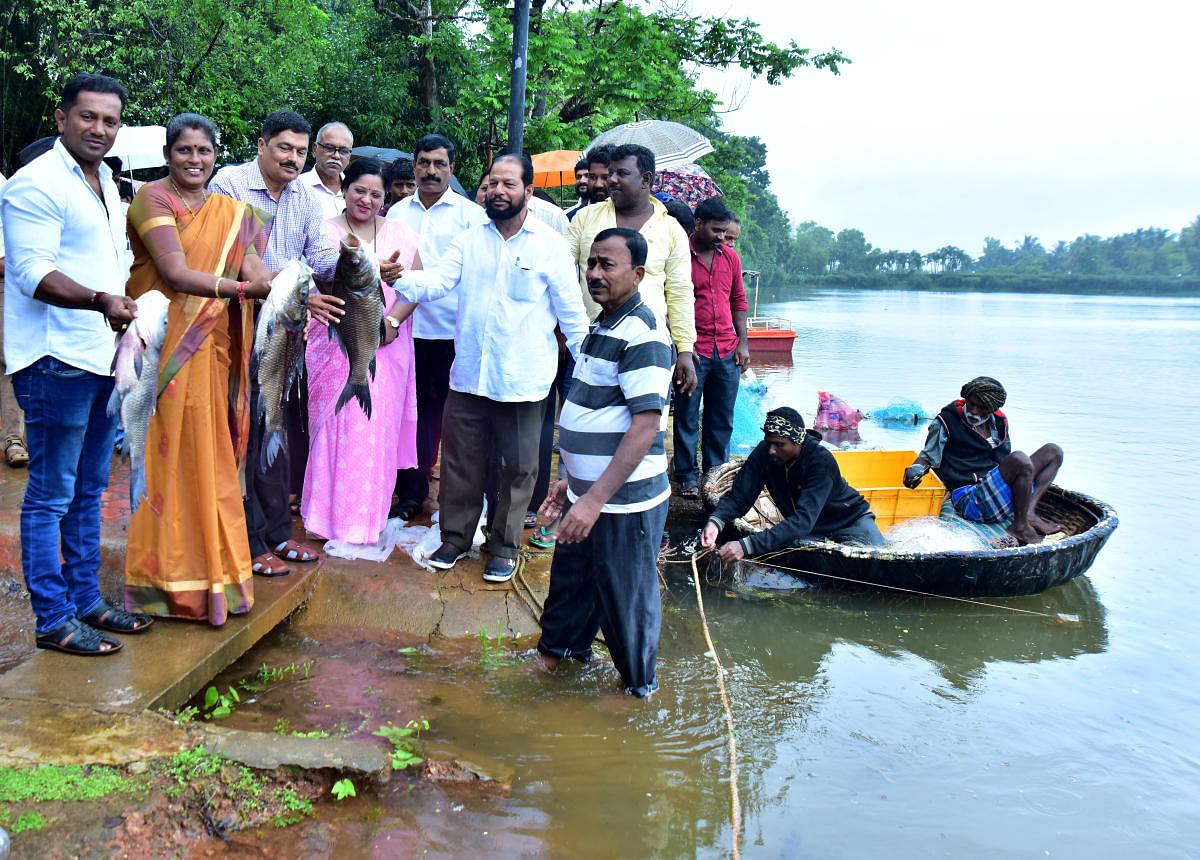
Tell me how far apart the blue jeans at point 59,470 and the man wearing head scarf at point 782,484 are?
2925 millimetres

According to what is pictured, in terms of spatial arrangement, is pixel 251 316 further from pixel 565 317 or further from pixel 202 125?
pixel 565 317

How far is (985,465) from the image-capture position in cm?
682

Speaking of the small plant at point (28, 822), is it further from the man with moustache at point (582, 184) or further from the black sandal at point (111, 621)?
the man with moustache at point (582, 184)

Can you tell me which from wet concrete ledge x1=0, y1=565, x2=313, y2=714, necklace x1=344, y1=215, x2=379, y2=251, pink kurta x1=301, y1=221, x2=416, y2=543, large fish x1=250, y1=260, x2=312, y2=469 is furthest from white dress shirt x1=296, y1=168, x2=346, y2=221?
wet concrete ledge x1=0, y1=565, x2=313, y2=714

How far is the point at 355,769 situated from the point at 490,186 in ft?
8.88

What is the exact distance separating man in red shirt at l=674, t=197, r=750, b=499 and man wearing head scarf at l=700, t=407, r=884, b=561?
154 cm

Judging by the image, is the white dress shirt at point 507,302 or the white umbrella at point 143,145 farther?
the white umbrella at point 143,145

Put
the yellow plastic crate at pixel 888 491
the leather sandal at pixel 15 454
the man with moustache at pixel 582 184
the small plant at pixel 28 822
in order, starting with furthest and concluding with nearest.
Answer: the yellow plastic crate at pixel 888 491 < the man with moustache at pixel 582 184 < the leather sandal at pixel 15 454 < the small plant at pixel 28 822

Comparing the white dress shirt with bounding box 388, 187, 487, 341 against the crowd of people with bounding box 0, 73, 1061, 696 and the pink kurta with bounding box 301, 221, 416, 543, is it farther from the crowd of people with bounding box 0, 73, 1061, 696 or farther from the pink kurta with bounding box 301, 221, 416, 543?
the pink kurta with bounding box 301, 221, 416, 543

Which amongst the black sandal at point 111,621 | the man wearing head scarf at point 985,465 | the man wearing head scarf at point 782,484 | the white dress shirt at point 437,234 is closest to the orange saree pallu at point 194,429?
the black sandal at point 111,621

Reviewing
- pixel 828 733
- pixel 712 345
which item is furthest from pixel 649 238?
pixel 828 733

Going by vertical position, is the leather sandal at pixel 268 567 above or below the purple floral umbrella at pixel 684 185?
below

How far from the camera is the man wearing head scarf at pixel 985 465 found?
6512 mm

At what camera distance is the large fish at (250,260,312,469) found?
3223 mm
